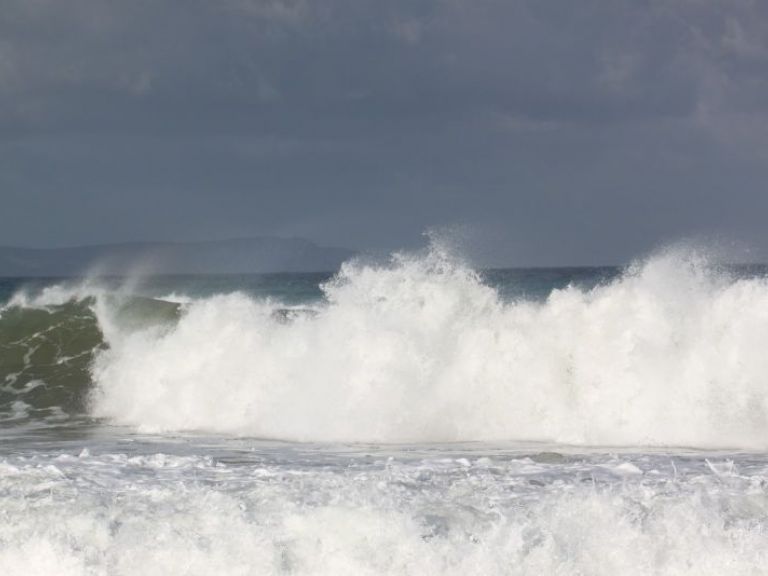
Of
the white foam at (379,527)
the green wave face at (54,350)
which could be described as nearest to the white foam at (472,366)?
the green wave face at (54,350)

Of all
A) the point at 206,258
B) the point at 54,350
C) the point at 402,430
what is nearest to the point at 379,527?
the point at 402,430

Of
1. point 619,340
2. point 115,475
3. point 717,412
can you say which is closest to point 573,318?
point 619,340

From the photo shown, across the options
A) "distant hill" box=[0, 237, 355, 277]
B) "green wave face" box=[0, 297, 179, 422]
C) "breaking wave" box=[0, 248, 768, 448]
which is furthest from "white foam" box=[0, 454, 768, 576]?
"distant hill" box=[0, 237, 355, 277]

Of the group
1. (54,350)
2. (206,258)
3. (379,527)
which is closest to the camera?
(379,527)

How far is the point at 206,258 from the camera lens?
415 feet

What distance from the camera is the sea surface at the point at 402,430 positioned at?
7.98 m

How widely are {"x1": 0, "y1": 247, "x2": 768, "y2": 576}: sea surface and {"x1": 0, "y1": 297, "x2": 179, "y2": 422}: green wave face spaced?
9cm

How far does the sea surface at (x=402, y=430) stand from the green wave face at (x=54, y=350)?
0.09m

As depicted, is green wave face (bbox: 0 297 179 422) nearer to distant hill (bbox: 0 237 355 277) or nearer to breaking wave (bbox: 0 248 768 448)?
breaking wave (bbox: 0 248 768 448)

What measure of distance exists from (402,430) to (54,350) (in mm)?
11030

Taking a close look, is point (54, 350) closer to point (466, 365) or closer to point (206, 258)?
point (466, 365)

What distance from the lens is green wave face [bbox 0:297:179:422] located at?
1853 centimetres

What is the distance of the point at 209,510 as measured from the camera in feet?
28.5

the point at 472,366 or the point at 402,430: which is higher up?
the point at 472,366
